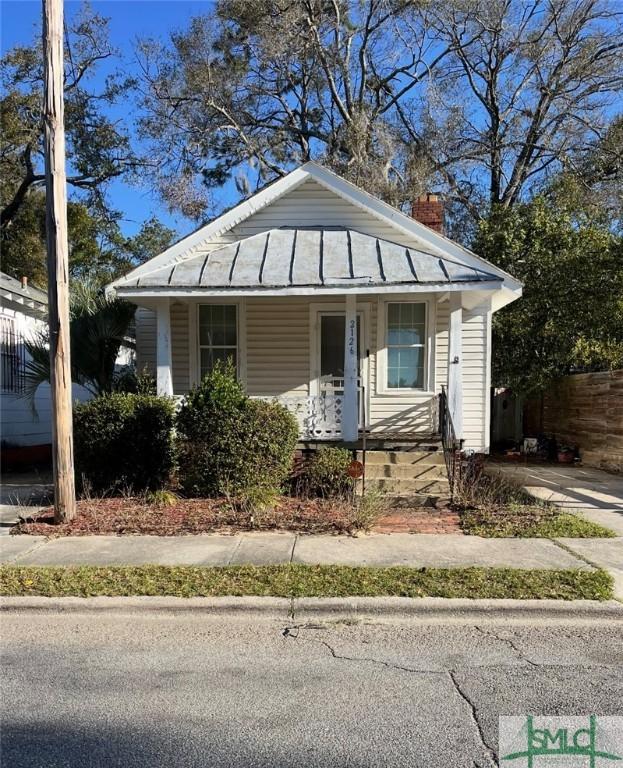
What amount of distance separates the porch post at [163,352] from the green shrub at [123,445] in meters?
1.07

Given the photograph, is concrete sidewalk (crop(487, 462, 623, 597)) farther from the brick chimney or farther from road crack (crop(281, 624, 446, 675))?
the brick chimney

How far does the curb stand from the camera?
491 cm

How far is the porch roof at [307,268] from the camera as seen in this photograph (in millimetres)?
9836

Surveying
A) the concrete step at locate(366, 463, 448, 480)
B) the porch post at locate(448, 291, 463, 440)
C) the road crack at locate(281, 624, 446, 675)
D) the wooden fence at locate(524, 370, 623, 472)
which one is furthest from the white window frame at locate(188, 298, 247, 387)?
the wooden fence at locate(524, 370, 623, 472)

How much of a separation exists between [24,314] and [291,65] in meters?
17.3

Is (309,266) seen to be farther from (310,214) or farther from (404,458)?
(404,458)

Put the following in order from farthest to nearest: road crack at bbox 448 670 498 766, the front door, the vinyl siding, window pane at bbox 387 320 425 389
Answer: the front door
window pane at bbox 387 320 425 389
the vinyl siding
road crack at bbox 448 670 498 766

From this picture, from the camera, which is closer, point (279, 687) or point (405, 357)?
point (279, 687)

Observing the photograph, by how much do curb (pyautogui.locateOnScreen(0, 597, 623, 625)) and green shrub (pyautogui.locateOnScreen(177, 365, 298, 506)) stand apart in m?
3.43

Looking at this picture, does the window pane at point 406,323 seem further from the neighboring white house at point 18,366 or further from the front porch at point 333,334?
the neighboring white house at point 18,366

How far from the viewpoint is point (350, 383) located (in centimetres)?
1028

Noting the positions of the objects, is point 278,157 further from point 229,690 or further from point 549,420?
point 229,690

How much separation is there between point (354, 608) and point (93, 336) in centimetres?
851

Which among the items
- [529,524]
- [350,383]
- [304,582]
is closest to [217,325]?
[350,383]
